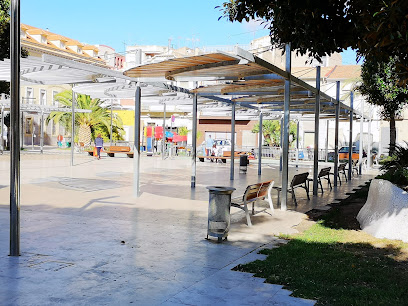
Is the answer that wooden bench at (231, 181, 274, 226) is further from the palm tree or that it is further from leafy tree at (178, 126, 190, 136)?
leafy tree at (178, 126, 190, 136)

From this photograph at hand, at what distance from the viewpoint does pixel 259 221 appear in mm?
9430

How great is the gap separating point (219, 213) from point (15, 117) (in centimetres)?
319

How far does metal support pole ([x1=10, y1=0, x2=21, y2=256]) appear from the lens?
19.6 feet

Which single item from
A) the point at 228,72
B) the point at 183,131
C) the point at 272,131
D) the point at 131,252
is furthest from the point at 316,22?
the point at 183,131

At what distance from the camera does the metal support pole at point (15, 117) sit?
5984mm

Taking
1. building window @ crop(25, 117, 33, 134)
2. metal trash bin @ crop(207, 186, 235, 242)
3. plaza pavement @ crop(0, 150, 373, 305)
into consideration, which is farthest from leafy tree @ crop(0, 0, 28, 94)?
building window @ crop(25, 117, 33, 134)

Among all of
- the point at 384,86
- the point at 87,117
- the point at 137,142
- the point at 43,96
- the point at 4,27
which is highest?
the point at 43,96

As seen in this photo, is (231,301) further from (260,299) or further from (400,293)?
(400,293)

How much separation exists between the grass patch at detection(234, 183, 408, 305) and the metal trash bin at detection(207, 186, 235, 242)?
0.89m

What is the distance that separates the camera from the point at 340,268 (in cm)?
587

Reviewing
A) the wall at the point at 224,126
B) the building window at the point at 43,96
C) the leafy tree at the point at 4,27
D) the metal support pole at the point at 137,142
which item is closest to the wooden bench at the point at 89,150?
the metal support pole at the point at 137,142

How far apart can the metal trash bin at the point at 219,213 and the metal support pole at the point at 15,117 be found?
109 inches

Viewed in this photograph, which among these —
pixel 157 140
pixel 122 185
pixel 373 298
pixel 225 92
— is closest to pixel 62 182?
pixel 122 185

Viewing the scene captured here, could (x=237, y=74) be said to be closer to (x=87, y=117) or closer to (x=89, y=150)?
(x=89, y=150)
